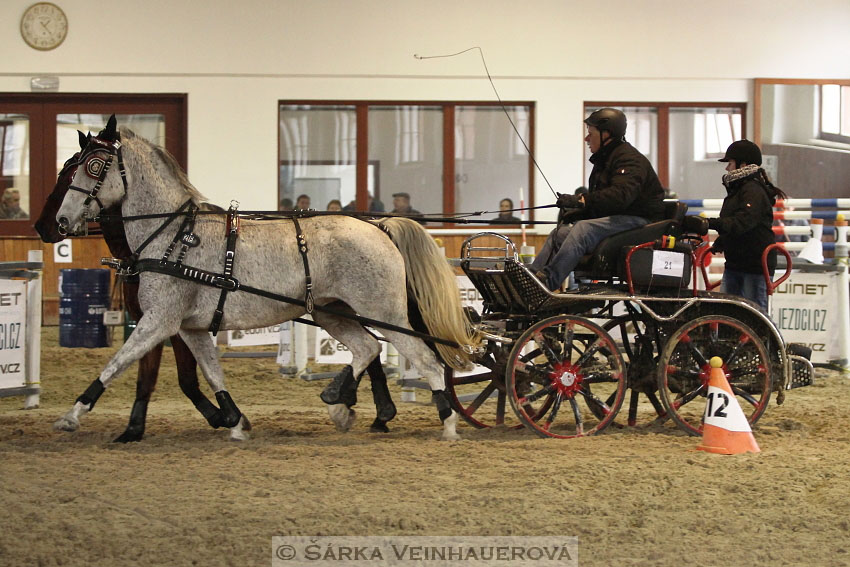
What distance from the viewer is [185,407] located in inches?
328

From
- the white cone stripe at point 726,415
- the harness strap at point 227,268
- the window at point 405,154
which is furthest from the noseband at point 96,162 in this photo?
the window at point 405,154

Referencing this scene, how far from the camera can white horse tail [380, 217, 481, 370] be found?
6520mm

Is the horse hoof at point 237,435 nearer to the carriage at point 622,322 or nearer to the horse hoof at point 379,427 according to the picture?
the horse hoof at point 379,427

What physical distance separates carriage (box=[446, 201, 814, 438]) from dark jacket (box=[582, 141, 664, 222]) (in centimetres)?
14

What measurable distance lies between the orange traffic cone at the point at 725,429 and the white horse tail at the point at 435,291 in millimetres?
1445

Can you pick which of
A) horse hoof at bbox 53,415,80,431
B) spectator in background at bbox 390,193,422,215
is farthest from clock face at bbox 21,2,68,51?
horse hoof at bbox 53,415,80,431

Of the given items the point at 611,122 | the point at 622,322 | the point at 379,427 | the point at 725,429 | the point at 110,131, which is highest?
the point at 611,122

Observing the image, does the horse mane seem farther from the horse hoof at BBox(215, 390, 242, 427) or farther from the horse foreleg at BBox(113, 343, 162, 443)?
the horse hoof at BBox(215, 390, 242, 427)

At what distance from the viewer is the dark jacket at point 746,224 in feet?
23.2

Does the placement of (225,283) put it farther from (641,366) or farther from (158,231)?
(641,366)

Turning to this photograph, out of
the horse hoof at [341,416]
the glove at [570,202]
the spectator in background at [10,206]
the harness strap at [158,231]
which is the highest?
the spectator in background at [10,206]

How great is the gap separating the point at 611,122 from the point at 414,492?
2917 millimetres

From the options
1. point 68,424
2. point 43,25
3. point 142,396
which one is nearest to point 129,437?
point 142,396

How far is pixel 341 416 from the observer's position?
6762 millimetres
